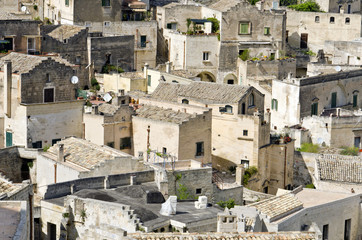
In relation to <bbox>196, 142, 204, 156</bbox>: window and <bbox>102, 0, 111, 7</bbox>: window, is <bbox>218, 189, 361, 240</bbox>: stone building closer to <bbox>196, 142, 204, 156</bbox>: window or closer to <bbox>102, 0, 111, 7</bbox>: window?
<bbox>196, 142, 204, 156</bbox>: window

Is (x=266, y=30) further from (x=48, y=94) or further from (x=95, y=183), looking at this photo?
(x=95, y=183)

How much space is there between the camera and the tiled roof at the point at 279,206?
134 ft

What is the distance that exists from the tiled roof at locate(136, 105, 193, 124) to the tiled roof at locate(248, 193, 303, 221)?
13.1 metres

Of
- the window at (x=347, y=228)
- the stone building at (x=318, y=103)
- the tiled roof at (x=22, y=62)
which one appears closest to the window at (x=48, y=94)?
the tiled roof at (x=22, y=62)

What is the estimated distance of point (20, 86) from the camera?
54.1m

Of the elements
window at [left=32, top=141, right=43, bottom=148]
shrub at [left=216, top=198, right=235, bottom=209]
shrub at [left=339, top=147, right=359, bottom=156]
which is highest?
window at [left=32, top=141, right=43, bottom=148]

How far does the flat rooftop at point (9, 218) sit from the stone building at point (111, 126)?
2253cm

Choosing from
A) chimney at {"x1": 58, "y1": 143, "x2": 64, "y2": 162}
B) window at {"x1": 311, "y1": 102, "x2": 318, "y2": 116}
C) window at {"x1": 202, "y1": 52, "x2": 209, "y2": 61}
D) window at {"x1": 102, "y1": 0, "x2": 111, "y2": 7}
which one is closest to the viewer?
chimney at {"x1": 58, "y1": 143, "x2": 64, "y2": 162}

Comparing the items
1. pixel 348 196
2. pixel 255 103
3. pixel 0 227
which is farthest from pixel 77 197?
pixel 255 103

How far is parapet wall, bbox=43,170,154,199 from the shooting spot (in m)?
42.2

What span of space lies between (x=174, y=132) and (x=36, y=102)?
24.3 feet

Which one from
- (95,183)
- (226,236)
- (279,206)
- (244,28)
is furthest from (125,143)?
(226,236)

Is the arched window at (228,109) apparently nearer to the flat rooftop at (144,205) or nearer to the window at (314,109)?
the window at (314,109)

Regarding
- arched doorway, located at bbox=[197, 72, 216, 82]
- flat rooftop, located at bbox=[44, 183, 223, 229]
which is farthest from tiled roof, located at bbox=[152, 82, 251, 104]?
flat rooftop, located at bbox=[44, 183, 223, 229]
